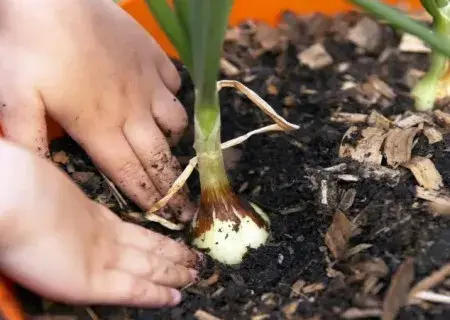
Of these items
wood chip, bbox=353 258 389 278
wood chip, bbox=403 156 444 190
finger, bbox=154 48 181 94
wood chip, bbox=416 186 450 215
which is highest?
finger, bbox=154 48 181 94

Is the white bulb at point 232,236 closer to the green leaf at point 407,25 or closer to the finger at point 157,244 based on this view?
the finger at point 157,244

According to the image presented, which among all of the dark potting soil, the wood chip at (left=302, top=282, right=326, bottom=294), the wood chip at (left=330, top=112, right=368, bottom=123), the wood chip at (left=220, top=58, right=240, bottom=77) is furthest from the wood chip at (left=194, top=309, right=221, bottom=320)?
the wood chip at (left=220, top=58, right=240, bottom=77)

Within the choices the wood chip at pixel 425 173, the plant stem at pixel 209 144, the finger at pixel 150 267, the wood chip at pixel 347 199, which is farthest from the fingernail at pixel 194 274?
the wood chip at pixel 425 173

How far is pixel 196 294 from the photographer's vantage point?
0.88 meters

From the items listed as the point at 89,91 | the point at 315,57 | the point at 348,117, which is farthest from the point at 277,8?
the point at 89,91

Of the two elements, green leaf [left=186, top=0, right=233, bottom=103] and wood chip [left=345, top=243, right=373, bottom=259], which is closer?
green leaf [left=186, top=0, right=233, bottom=103]

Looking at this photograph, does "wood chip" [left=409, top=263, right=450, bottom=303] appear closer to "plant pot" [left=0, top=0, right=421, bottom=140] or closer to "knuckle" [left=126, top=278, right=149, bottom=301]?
"knuckle" [left=126, top=278, right=149, bottom=301]

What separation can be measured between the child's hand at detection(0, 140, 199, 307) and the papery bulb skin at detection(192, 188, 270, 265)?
90mm

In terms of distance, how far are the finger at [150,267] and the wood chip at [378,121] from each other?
1.28 feet

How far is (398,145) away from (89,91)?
1.44 ft

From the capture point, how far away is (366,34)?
1418 mm

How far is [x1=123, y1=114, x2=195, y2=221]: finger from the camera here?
0.99 meters

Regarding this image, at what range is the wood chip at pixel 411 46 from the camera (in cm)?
139

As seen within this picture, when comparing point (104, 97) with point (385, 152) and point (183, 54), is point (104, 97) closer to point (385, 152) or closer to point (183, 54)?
point (183, 54)
